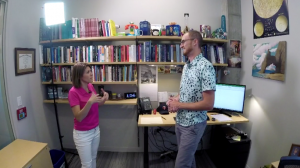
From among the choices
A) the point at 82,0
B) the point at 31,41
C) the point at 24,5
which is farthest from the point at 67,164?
the point at 82,0


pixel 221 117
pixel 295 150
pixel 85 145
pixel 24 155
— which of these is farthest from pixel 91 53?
pixel 295 150

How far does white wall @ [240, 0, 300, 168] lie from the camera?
1.52m

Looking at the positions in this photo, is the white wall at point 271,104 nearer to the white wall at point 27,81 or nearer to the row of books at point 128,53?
the row of books at point 128,53

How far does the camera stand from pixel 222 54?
2320mm

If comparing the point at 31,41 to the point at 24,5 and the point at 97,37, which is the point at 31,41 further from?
the point at 97,37

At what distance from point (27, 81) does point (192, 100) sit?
2153 millimetres

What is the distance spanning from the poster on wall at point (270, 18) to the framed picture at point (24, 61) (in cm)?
299

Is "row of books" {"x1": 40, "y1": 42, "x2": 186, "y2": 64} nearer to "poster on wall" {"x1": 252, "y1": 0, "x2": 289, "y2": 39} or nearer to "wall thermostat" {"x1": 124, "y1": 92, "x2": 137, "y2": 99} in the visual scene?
"wall thermostat" {"x1": 124, "y1": 92, "x2": 137, "y2": 99}

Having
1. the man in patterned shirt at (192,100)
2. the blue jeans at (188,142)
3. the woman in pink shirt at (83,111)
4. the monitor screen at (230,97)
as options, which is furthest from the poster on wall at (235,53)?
the woman in pink shirt at (83,111)

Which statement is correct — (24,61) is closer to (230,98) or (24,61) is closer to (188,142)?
(188,142)

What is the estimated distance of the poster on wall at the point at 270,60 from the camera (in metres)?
1.64

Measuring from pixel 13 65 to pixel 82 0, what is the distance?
134 cm

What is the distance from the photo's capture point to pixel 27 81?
2094mm

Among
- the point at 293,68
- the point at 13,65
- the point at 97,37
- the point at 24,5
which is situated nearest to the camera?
the point at 293,68
